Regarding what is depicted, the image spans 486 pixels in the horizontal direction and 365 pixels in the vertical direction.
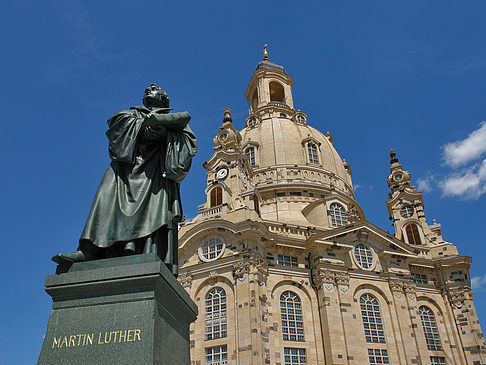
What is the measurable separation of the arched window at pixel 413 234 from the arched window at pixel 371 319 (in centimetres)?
1167

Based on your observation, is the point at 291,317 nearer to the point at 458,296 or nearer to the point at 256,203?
the point at 256,203

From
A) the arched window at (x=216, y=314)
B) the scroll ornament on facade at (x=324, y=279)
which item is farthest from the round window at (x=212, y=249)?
the scroll ornament on facade at (x=324, y=279)

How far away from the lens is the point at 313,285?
33625 millimetres

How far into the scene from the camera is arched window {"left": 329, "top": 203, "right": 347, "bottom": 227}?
4199cm

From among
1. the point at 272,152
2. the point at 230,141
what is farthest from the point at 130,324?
the point at 272,152

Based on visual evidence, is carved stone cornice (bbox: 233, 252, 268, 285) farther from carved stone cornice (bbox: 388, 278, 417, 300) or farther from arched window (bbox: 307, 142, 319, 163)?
arched window (bbox: 307, 142, 319, 163)

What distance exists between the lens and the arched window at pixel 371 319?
32.3m

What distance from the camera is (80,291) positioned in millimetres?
5301

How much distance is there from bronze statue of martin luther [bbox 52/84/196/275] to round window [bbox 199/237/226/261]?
86.6ft

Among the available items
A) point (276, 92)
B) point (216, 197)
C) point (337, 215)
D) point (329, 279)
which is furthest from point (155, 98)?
point (276, 92)

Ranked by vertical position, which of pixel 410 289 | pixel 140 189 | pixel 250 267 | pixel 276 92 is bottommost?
pixel 140 189

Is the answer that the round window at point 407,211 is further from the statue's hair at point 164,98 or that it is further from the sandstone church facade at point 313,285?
the statue's hair at point 164,98

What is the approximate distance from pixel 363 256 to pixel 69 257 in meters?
33.4

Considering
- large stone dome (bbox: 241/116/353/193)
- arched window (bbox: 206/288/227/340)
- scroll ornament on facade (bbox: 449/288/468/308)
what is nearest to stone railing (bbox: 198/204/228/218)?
arched window (bbox: 206/288/227/340)
